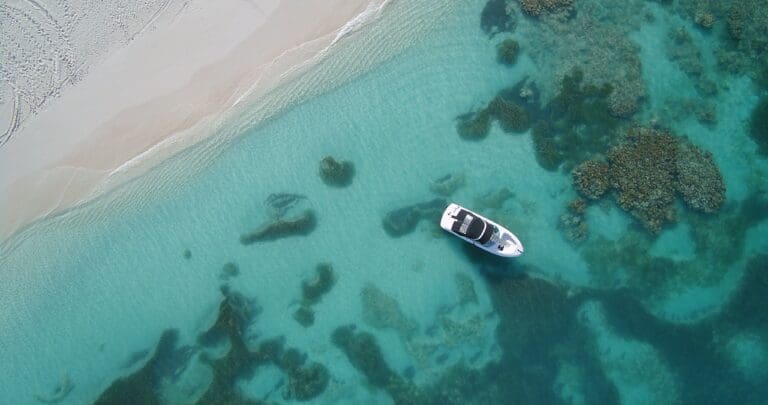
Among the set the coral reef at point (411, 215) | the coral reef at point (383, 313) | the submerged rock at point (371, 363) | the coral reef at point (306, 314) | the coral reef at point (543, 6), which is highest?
the coral reef at point (543, 6)

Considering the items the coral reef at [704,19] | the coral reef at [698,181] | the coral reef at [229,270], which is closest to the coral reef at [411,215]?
the coral reef at [229,270]

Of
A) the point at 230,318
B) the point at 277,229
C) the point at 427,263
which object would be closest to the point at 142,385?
the point at 230,318

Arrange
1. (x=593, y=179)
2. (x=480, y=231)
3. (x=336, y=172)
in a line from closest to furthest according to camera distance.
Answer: (x=480, y=231), (x=593, y=179), (x=336, y=172)

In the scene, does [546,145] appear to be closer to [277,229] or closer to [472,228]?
[472,228]

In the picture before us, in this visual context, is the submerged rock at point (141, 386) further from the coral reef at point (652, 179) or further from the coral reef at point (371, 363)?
the coral reef at point (652, 179)

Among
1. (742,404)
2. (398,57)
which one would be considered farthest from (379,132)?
(742,404)

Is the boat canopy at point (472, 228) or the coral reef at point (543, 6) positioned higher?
the coral reef at point (543, 6)
